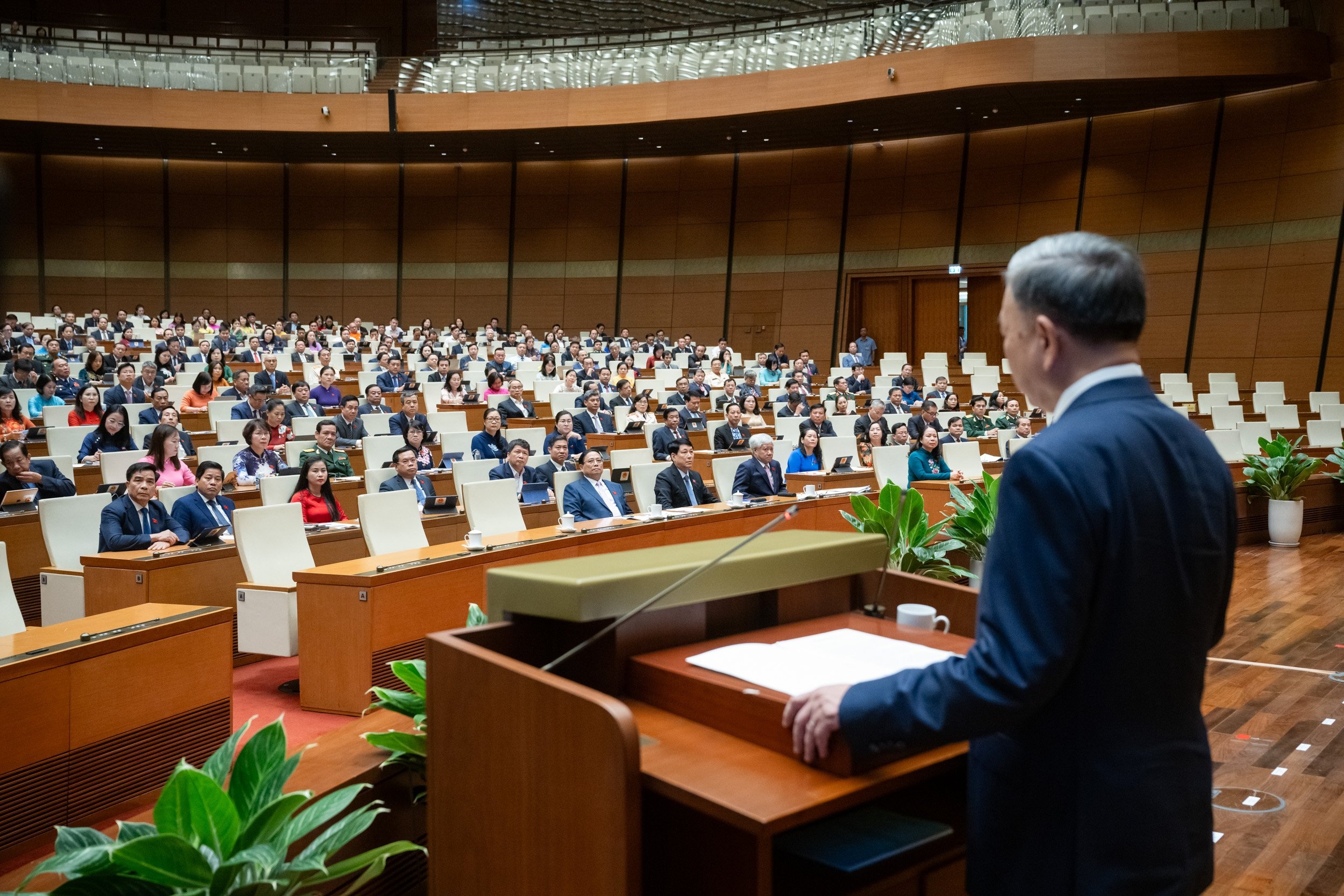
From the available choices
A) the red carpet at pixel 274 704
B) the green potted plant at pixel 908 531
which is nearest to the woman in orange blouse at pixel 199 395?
the red carpet at pixel 274 704

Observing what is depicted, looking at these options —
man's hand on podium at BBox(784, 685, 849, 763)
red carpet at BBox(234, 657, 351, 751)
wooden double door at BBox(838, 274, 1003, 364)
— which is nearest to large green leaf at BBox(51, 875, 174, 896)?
man's hand on podium at BBox(784, 685, 849, 763)

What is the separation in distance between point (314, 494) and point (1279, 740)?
15.2ft

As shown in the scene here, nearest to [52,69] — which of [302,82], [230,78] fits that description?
[230,78]

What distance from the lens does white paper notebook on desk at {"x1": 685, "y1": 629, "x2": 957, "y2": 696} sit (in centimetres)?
119

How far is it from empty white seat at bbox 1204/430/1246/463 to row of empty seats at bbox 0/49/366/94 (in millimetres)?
12468

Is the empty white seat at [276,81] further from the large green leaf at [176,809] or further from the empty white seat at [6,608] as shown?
the large green leaf at [176,809]

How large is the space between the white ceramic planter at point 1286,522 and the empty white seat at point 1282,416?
9.98 ft

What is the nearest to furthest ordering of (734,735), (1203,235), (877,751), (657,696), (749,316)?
(877,751) → (734,735) → (657,696) → (1203,235) → (749,316)

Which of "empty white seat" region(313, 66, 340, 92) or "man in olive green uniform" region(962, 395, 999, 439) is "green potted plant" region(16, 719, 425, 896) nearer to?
"man in olive green uniform" region(962, 395, 999, 439)

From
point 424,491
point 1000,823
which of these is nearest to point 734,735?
point 1000,823

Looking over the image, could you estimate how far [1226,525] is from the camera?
1.10 m

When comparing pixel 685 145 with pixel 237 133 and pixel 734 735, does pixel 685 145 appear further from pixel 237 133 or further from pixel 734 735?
pixel 734 735

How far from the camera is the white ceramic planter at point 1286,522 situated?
7.42 m

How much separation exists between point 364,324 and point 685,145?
5.78m
